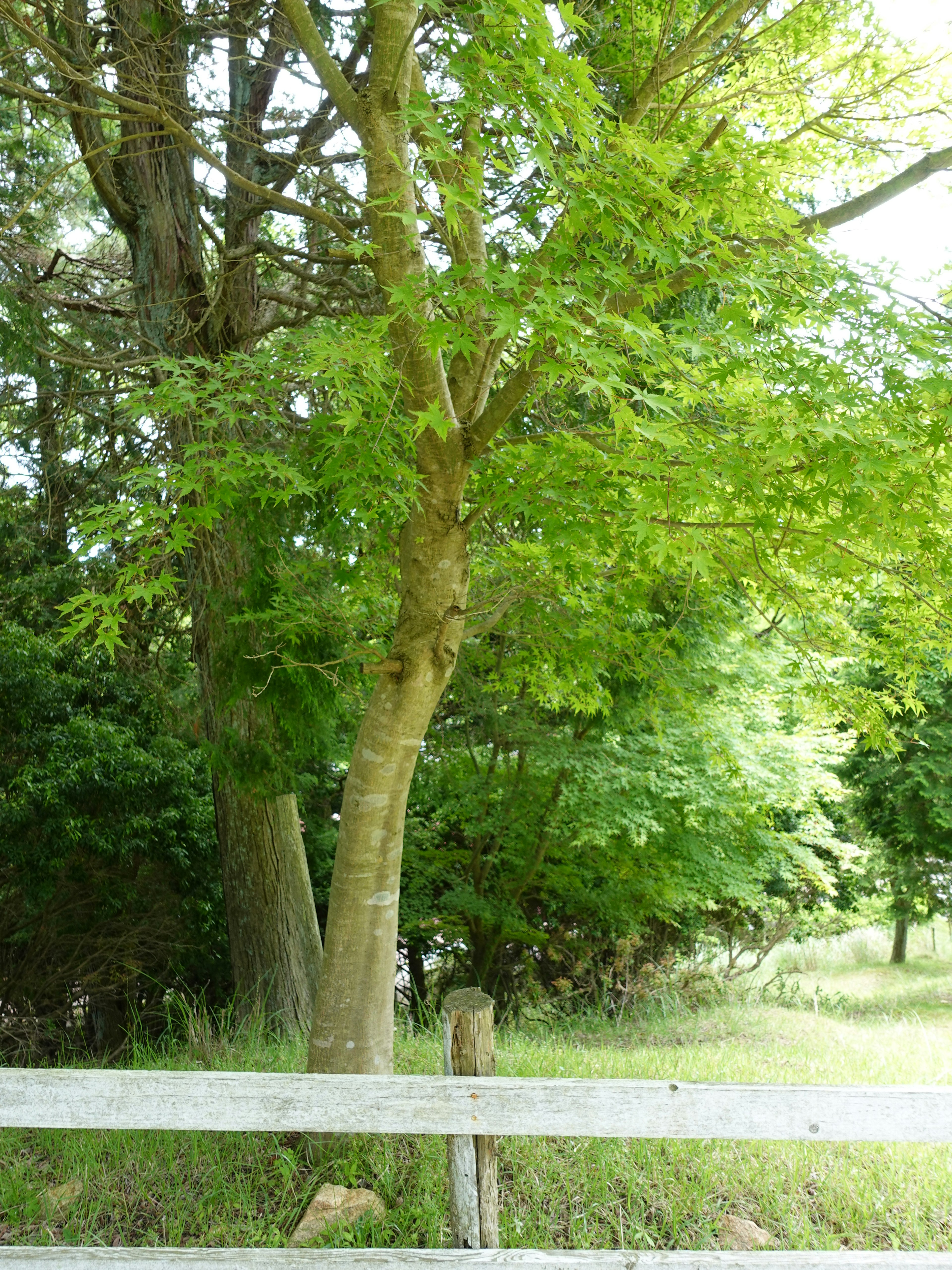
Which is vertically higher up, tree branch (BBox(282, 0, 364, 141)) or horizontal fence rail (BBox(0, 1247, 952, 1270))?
tree branch (BBox(282, 0, 364, 141))

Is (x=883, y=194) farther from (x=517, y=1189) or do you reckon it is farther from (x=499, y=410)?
(x=517, y=1189)

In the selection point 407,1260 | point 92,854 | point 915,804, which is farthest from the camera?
point 915,804

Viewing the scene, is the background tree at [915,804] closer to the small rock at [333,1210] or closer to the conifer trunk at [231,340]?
the conifer trunk at [231,340]

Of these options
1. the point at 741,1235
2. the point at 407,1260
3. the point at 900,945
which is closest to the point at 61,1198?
the point at 407,1260

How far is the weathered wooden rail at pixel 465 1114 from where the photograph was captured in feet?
10.6

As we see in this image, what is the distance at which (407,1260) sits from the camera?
327cm

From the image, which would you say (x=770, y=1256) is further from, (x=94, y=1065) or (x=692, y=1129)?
(x=94, y=1065)

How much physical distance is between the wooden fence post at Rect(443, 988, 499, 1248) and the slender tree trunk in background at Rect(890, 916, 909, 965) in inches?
770

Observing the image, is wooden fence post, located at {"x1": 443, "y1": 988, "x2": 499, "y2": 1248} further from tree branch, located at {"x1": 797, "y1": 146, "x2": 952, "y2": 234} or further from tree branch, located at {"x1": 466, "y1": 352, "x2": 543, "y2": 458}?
tree branch, located at {"x1": 797, "y1": 146, "x2": 952, "y2": 234}

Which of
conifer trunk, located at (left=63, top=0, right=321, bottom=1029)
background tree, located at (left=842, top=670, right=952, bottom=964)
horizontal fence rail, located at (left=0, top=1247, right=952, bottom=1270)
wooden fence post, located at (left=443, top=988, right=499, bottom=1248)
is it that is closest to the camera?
horizontal fence rail, located at (left=0, top=1247, right=952, bottom=1270)

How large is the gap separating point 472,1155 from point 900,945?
67.7 feet

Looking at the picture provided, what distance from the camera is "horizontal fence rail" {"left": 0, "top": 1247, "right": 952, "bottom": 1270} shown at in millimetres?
3205

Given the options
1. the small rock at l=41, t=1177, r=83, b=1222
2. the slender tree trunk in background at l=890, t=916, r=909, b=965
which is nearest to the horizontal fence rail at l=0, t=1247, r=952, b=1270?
the small rock at l=41, t=1177, r=83, b=1222

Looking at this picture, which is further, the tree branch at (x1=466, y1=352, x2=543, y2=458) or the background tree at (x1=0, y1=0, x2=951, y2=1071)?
the tree branch at (x1=466, y1=352, x2=543, y2=458)
